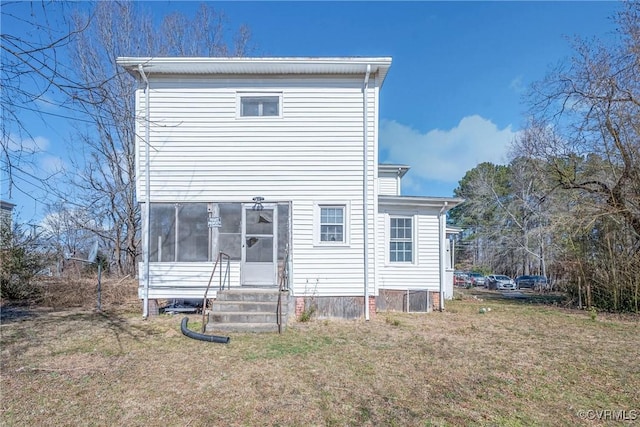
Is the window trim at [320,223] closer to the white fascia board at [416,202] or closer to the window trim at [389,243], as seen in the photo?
the white fascia board at [416,202]

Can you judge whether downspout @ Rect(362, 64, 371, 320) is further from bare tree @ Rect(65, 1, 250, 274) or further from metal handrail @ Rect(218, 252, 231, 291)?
bare tree @ Rect(65, 1, 250, 274)

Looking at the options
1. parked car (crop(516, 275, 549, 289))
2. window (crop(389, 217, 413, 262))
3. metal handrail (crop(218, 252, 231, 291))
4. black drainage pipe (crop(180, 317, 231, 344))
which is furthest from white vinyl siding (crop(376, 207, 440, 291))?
→ parked car (crop(516, 275, 549, 289))

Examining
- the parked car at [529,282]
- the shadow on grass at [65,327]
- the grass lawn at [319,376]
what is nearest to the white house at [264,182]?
the shadow on grass at [65,327]

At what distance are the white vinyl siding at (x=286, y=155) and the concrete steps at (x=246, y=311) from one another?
107 centimetres

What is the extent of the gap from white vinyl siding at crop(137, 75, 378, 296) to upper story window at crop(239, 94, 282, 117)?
0.15 meters

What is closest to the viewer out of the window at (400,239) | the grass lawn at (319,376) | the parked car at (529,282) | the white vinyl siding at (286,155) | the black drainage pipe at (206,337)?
the grass lawn at (319,376)

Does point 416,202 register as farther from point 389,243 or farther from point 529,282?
point 529,282

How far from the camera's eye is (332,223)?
29.0 feet

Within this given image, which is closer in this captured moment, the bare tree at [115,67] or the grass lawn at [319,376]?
the grass lawn at [319,376]

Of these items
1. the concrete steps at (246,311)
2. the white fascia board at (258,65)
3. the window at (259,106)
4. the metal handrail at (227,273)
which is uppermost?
the white fascia board at (258,65)

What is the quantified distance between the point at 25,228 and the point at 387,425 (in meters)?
13.1

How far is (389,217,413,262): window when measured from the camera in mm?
10586

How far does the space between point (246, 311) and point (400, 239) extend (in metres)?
5.15

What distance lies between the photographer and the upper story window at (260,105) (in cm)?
895
